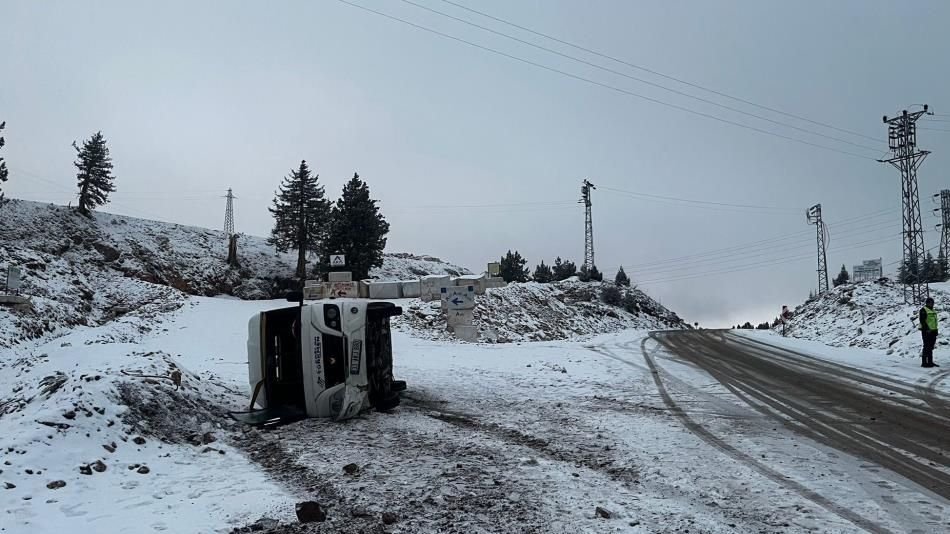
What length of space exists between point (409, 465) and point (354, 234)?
122 feet

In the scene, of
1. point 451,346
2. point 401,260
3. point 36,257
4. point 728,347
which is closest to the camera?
point 451,346

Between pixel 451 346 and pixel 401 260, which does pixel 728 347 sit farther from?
pixel 401 260

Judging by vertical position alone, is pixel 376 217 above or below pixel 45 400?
above

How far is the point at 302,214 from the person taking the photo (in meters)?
48.3

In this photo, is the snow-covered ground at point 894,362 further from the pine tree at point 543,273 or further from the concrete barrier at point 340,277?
the pine tree at point 543,273

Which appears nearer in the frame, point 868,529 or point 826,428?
point 868,529

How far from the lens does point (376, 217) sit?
43.9 m

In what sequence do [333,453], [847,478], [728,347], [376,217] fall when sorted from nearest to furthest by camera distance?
[847,478], [333,453], [728,347], [376,217]

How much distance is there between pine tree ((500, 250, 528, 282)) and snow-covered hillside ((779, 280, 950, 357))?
24.1 meters

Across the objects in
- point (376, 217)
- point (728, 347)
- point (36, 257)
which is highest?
point (376, 217)

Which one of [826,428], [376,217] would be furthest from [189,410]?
[376,217]

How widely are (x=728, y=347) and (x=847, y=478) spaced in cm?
1726

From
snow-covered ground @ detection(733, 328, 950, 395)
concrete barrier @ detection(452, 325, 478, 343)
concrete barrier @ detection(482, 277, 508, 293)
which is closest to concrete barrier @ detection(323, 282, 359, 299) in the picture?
concrete barrier @ detection(482, 277, 508, 293)

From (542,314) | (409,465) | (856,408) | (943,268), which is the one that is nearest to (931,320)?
(856,408)
